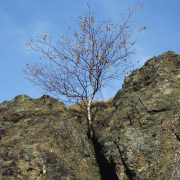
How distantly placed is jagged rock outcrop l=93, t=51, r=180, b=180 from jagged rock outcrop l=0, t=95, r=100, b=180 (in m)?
0.96

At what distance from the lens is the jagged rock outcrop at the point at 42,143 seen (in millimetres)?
6828

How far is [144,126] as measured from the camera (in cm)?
803

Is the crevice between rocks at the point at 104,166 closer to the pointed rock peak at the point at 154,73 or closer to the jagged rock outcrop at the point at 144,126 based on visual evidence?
the jagged rock outcrop at the point at 144,126

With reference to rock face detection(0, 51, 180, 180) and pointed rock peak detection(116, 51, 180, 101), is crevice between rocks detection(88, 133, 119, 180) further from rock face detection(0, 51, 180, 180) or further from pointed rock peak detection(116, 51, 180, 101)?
pointed rock peak detection(116, 51, 180, 101)

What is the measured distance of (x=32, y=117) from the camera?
910cm

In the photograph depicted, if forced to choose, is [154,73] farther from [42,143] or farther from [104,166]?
[42,143]

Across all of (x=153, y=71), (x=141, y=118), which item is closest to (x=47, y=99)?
(x=141, y=118)

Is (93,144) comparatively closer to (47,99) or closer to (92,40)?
(47,99)

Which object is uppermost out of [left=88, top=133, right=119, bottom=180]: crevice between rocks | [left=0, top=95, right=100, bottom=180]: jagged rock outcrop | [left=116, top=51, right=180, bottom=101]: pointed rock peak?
[left=116, top=51, right=180, bottom=101]: pointed rock peak

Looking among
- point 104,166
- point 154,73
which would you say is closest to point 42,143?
point 104,166

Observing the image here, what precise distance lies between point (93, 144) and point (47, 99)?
126 inches

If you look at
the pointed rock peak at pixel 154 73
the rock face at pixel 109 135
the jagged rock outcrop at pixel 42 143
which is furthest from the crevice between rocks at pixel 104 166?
the pointed rock peak at pixel 154 73

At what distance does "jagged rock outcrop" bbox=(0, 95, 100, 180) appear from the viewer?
22.4ft

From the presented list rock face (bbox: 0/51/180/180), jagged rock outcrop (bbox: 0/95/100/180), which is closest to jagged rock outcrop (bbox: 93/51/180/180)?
rock face (bbox: 0/51/180/180)
